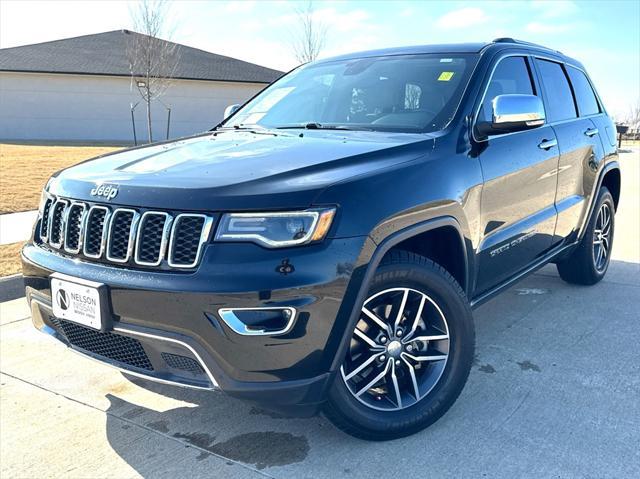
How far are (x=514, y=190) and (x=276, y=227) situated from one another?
1822 mm

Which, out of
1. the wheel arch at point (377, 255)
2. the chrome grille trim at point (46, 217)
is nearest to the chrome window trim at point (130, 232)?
the chrome grille trim at point (46, 217)

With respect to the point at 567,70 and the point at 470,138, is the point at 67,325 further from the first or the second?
the point at 567,70

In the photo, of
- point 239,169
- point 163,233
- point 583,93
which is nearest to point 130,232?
point 163,233

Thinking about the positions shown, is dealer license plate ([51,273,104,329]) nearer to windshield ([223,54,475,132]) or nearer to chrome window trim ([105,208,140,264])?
chrome window trim ([105,208,140,264])

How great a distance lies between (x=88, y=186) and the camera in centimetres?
279

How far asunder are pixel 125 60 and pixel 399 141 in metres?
33.2

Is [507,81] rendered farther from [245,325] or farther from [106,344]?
[106,344]

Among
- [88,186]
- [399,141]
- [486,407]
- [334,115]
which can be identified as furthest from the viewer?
[334,115]

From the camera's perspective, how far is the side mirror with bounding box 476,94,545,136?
10.8 feet

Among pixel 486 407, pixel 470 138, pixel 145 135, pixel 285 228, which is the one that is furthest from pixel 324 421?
pixel 145 135

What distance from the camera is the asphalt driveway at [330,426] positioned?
107 inches

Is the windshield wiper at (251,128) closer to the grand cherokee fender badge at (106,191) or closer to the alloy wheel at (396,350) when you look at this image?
the grand cherokee fender badge at (106,191)

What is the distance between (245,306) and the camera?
7.59 feet

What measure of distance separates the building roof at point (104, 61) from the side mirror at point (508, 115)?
31180 millimetres
